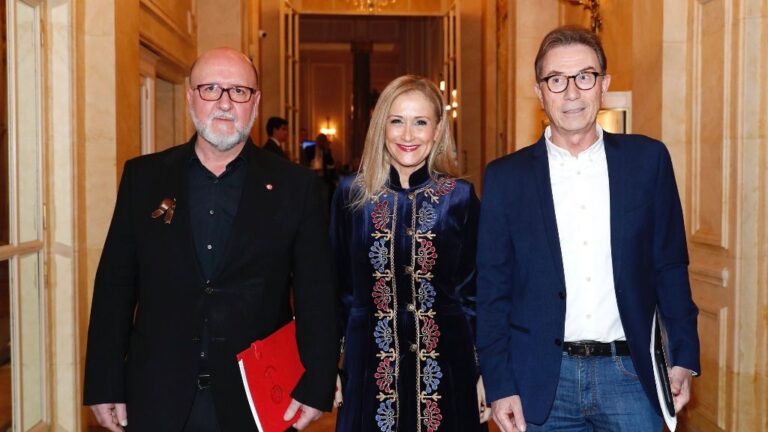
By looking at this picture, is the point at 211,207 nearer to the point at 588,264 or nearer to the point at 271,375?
the point at 271,375

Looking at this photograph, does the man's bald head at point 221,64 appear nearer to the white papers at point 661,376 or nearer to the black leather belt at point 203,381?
the black leather belt at point 203,381

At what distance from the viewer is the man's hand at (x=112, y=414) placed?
2.26 meters

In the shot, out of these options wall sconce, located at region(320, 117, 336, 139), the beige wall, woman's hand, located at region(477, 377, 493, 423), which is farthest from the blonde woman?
wall sconce, located at region(320, 117, 336, 139)

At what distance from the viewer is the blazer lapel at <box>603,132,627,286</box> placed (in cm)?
216

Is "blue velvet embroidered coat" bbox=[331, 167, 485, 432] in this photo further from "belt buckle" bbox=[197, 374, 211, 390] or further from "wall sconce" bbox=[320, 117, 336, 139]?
"wall sconce" bbox=[320, 117, 336, 139]

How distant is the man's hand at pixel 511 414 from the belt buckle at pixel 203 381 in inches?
30.7

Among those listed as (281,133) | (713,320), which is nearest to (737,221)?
(713,320)

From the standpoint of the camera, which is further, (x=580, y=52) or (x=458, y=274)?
(x=458, y=274)

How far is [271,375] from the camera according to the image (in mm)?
2240

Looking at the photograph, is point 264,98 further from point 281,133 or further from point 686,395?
point 686,395

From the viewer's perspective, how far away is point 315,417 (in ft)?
7.56

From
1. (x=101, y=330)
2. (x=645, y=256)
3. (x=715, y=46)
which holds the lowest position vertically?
(x=101, y=330)

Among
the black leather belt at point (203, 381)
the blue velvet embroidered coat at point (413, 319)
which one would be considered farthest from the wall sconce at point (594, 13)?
the black leather belt at point (203, 381)

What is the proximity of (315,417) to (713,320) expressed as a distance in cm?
260
